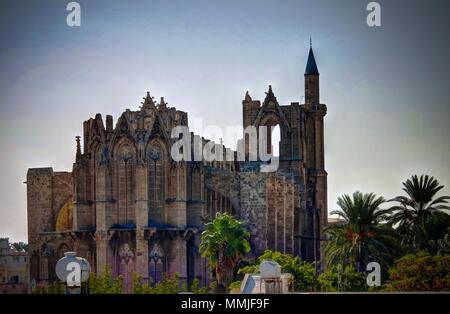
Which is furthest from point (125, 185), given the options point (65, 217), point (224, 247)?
point (224, 247)

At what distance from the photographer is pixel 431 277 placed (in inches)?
2827

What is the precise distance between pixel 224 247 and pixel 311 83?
26.8 metres

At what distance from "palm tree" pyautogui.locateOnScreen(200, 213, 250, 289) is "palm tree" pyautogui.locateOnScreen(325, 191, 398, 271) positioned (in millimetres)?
6883

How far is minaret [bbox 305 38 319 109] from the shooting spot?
109 meters

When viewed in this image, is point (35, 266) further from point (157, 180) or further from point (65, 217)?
point (157, 180)

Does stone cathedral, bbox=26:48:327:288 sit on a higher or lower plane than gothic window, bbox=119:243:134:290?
higher

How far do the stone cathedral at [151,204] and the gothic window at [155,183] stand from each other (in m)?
0.06

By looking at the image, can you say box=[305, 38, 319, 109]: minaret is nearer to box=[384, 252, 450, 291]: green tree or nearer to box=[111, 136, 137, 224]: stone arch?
box=[111, 136, 137, 224]: stone arch

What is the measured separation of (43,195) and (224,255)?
742 inches

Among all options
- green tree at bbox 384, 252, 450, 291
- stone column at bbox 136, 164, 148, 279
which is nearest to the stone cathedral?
stone column at bbox 136, 164, 148, 279

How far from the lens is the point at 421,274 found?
234 feet

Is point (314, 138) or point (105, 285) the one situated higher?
point (314, 138)
